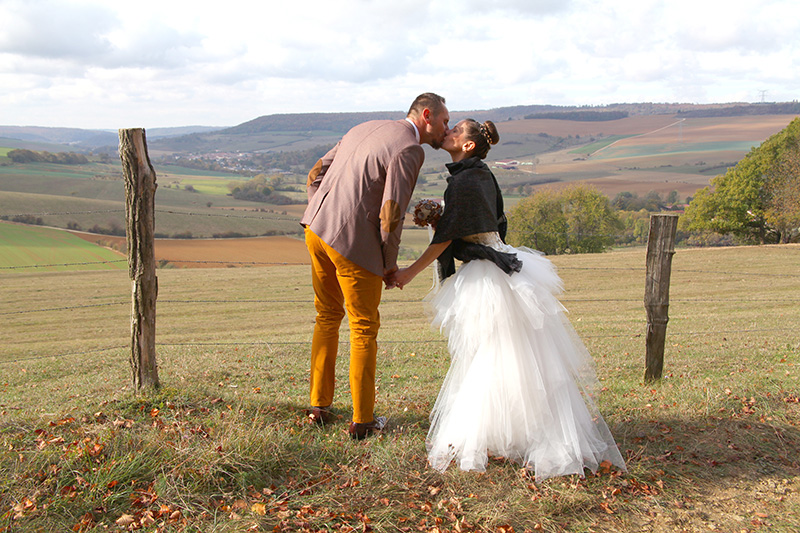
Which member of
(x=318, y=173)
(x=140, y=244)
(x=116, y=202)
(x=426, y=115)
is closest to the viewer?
(x=426, y=115)

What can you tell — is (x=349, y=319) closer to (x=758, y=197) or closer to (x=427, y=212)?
(x=427, y=212)

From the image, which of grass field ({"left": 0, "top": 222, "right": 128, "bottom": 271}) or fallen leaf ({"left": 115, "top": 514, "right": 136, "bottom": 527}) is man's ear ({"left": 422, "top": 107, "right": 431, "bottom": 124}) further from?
grass field ({"left": 0, "top": 222, "right": 128, "bottom": 271})

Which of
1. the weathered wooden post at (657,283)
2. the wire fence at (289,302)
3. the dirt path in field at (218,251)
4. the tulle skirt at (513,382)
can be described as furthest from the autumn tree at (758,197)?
the tulle skirt at (513,382)

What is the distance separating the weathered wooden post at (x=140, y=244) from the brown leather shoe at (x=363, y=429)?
71.9 inches

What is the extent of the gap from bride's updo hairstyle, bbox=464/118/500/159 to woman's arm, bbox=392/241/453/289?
2.29ft

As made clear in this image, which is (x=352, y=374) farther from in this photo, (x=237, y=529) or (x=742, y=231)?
(x=742, y=231)

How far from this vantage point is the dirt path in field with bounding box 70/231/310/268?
30859 millimetres

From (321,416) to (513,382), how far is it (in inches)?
67.3

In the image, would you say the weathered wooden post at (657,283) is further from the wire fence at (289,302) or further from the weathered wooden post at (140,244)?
the weathered wooden post at (140,244)

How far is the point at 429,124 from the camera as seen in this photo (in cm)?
386

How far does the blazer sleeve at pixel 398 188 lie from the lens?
3621mm

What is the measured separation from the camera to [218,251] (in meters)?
32.9

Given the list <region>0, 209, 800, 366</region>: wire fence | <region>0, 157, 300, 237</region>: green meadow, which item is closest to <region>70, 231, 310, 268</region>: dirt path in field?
<region>0, 209, 800, 366</region>: wire fence

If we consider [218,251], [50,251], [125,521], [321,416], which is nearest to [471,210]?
[321,416]
